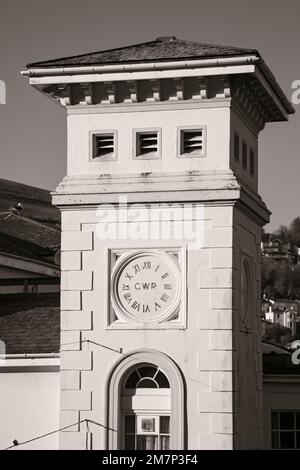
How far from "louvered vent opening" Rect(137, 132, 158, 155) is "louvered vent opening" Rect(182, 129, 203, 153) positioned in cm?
76

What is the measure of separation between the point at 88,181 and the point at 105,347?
432 centimetres

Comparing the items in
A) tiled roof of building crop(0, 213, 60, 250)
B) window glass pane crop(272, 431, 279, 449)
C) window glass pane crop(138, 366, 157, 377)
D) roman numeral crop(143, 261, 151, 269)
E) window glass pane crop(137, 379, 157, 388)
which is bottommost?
window glass pane crop(272, 431, 279, 449)

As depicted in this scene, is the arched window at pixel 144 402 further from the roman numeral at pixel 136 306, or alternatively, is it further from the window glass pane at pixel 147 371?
the roman numeral at pixel 136 306

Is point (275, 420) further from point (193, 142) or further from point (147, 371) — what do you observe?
point (193, 142)

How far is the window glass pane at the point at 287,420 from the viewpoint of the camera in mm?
37344

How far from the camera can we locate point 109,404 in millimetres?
32969

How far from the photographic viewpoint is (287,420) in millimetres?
37438

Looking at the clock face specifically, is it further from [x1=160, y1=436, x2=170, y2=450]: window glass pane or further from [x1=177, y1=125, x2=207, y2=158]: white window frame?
[x1=160, y1=436, x2=170, y2=450]: window glass pane

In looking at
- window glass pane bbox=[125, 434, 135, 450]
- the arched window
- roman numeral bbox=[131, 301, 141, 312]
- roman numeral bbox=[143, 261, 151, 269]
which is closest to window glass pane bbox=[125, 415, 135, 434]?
the arched window

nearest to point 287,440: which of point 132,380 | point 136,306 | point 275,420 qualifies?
point 275,420

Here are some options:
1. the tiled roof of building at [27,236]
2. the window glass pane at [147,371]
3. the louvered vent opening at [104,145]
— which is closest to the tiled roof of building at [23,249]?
the tiled roof of building at [27,236]

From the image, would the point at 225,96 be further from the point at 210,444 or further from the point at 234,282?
the point at 210,444

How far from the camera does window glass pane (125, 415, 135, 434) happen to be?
33050 mm

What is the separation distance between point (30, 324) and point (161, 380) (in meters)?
5.67
